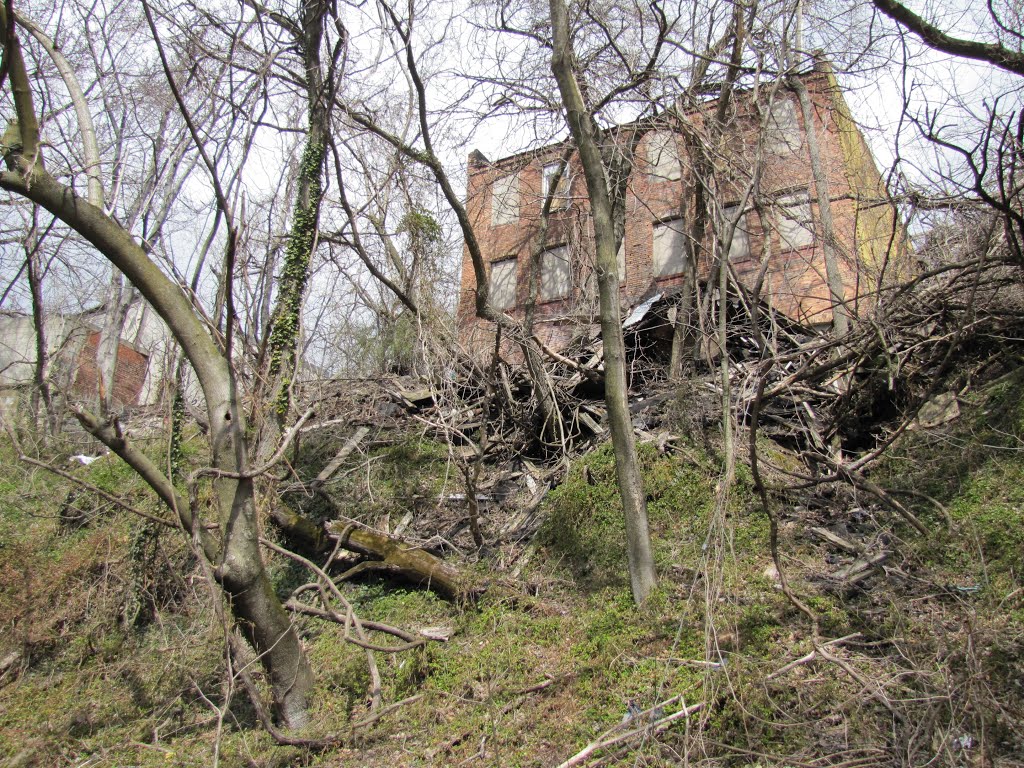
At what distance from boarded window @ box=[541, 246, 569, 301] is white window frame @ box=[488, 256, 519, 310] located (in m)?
1.24

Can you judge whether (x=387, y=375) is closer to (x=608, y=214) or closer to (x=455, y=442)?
(x=455, y=442)

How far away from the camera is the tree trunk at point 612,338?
19.1ft

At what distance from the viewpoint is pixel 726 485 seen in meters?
4.73

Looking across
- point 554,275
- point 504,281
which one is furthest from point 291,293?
point 504,281

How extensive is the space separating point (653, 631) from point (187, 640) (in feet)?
15.3

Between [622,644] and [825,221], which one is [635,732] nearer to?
[622,644]

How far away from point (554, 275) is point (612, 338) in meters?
13.9

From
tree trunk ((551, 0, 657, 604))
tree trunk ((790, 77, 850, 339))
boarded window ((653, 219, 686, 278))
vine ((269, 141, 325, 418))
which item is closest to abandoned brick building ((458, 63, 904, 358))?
boarded window ((653, 219, 686, 278))

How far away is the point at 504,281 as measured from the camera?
2106 centimetres

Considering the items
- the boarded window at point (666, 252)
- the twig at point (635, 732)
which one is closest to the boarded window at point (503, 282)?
the boarded window at point (666, 252)

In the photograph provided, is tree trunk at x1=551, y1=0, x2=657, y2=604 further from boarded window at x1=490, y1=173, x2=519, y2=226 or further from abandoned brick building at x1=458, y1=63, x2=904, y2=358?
boarded window at x1=490, y1=173, x2=519, y2=226

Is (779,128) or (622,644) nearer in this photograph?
(622,644)

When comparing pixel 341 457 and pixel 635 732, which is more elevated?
pixel 341 457

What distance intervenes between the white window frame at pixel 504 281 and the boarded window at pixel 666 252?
14.4ft
